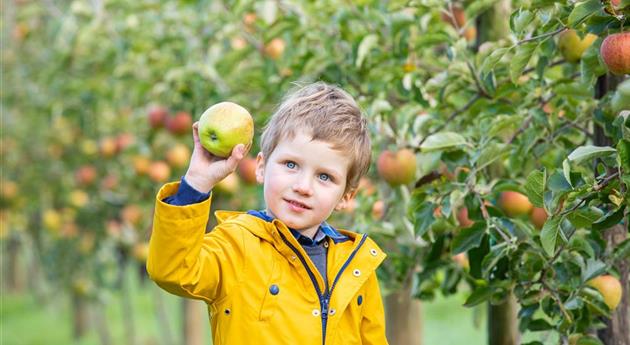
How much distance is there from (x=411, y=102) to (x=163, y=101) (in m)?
1.74

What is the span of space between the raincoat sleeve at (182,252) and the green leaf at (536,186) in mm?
557

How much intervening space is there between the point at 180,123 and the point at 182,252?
100.0 inches

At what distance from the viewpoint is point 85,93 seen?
4527mm

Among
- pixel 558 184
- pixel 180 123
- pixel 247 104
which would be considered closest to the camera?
pixel 558 184

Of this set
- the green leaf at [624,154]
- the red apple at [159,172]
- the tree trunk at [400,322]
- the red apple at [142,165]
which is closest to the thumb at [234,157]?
the green leaf at [624,154]

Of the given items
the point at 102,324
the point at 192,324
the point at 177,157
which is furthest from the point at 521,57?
the point at 102,324

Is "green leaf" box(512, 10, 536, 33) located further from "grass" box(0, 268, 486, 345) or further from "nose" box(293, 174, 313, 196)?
"grass" box(0, 268, 486, 345)

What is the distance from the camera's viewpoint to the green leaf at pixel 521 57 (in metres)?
1.95

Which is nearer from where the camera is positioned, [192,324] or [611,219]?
[611,219]

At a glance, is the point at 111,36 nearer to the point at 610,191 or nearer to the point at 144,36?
the point at 144,36

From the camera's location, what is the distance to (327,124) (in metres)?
1.72

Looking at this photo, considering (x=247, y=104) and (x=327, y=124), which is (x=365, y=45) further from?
(x=327, y=124)

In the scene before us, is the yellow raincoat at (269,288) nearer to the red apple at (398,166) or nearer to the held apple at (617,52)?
the held apple at (617,52)

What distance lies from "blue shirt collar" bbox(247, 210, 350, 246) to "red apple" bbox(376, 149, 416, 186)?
597 millimetres
